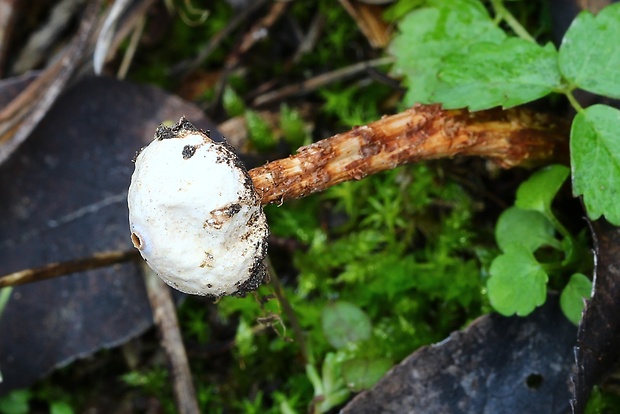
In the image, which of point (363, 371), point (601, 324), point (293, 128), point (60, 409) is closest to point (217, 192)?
point (363, 371)

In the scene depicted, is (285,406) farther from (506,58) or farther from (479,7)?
(479,7)

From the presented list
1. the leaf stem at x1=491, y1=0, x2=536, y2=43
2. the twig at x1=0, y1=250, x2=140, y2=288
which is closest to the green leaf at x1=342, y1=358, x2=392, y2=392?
the twig at x1=0, y1=250, x2=140, y2=288

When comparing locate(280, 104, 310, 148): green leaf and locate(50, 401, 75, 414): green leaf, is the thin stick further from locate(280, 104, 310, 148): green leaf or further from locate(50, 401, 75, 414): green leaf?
locate(50, 401, 75, 414): green leaf

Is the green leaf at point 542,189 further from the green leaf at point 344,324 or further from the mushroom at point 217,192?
the green leaf at point 344,324

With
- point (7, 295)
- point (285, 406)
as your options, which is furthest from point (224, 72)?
point (285, 406)

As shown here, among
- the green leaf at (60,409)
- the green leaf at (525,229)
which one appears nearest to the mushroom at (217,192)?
the green leaf at (525,229)

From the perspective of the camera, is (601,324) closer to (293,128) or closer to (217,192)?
(217,192)
